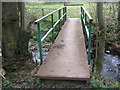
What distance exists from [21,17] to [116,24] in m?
6.36

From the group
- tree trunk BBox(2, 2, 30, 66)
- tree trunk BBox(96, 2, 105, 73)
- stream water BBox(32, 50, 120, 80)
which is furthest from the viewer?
tree trunk BBox(96, 2, 105, 73)

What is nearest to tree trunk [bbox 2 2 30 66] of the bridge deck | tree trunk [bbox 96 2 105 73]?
the bridge deck

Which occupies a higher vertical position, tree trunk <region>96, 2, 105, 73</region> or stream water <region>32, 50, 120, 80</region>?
tree trunk <region>96, 2, 105, 73</region>

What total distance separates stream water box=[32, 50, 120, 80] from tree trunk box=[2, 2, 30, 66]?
3.54ft

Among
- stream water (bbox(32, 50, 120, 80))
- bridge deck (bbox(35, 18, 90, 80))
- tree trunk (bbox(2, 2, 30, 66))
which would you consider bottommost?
stream water (bbox(32, 50, 120, 80))

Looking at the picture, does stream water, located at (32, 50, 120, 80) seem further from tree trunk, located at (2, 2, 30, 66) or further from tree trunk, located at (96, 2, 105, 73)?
tree trunk, located at (2, 2, 30, 66)

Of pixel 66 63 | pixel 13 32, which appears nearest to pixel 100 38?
pixel 13 32

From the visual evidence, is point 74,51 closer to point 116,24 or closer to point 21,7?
point 21,7

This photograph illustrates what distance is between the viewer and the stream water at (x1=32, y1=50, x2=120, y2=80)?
644 centimetres

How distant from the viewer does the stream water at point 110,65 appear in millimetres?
6437

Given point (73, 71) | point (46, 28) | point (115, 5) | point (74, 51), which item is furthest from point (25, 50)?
point (115, 5)

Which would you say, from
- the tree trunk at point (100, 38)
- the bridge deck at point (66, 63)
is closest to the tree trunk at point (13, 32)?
the bridge deck at point (66, 63)

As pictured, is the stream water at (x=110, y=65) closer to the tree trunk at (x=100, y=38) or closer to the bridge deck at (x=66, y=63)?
the tree trunk at (x=100, y=38)

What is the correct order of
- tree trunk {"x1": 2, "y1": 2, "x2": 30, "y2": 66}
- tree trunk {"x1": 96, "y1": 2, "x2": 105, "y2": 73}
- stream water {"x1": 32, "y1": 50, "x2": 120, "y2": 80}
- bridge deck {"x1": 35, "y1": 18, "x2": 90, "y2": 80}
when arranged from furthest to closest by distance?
tree trunk {"x1": 96, "y1": 2, "x2": 105, "y2": 73}
stream water {"x1": 32, "y1": 50, "x2": 120, "y2": 80}
tree trunk {"x1": 2, "y1": 2, "x2": 30, "y2": 66}
bridge deck {"x1": 35, "y1": 18, "x2": 90, "y2": 80}
